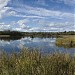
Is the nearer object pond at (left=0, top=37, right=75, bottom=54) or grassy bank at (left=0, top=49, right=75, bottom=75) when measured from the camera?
grassy bank at (left=0, top=49, right=75, bottom=75)

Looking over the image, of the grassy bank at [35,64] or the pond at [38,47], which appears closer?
the grassy bank at [35,64]

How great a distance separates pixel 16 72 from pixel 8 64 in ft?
2.06

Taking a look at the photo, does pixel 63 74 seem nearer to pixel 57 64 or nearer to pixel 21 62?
pixel 57 64

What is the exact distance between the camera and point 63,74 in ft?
18.6

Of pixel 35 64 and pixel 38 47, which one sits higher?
pixel 38 47

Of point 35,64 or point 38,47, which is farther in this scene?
point 38,47

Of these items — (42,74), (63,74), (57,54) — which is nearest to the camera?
(42,74)

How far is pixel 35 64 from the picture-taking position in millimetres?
5574

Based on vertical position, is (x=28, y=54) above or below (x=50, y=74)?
above

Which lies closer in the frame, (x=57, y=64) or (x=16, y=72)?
(x=16, y=72)

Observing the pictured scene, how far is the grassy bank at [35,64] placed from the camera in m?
5.40

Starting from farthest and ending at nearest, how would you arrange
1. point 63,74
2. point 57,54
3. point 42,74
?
point 57,54 < point 63,74 < point 42,74

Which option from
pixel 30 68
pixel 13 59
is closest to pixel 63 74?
pixel 30 68

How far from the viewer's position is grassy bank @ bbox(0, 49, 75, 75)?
17.7 ft
